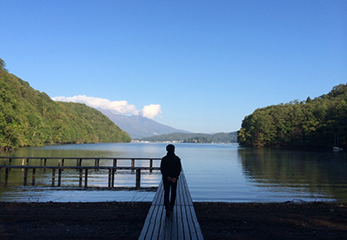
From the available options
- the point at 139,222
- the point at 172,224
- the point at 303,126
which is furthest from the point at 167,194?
the point at 303,126

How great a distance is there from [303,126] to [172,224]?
10168 centimetres

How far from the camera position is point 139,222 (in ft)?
29.0

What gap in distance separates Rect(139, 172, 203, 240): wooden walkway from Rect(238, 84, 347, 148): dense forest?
87.1 m

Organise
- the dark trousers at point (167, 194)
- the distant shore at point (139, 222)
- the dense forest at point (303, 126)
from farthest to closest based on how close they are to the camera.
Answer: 1. the dense forest at point (303, 126)
2. the dark trousers at point (167, 194)
3. the distant shore at point (139, 222)

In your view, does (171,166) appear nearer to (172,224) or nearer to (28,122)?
(172,224)

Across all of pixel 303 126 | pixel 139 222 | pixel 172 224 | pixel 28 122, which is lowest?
pixel 139 222

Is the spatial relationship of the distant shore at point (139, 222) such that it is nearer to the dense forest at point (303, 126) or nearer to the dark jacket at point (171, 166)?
the dark jacket at point (171, 166)

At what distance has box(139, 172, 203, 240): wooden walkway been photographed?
238 inches

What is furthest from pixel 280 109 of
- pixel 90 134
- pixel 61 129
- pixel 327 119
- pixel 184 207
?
pixel 184 207

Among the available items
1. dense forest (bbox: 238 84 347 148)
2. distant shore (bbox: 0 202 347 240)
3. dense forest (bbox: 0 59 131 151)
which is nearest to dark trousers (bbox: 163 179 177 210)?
distant shore (bbox: 0 202 347 240)

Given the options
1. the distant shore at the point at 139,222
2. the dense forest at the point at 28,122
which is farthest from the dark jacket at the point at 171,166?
the dense forest at the point at 28,122

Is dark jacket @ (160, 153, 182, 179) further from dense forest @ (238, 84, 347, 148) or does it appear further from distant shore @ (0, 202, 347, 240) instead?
dense forest @ (238, 84, 347, 148)

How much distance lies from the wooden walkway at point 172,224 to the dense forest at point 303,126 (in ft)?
286

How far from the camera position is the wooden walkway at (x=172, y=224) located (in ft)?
19.8
